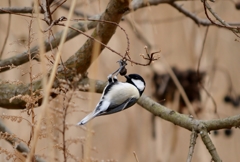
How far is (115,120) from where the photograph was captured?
2410mm

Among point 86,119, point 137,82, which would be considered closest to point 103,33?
point 137,82

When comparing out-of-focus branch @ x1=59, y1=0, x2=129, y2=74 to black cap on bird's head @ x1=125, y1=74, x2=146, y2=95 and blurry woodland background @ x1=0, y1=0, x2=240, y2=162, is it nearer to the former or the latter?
black cap on bird's head @ x1=125, y1=74, x2=146, y2=95

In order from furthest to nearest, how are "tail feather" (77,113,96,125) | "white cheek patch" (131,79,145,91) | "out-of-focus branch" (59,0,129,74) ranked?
"out-of-focus branch" (59,0,129,74)
"white cheek patch" (131,79,145,91)
"tail feather" (77,113,96,125)

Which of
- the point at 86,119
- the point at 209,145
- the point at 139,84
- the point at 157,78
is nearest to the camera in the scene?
the point at 86,119

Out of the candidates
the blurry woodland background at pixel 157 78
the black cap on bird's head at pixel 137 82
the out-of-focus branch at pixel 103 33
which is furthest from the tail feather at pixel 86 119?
the blurry woodland background at pixel 157 78

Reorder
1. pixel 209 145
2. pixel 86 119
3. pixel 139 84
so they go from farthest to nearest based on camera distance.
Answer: pixel 209 145
pixel 139 84
pixel 86 119

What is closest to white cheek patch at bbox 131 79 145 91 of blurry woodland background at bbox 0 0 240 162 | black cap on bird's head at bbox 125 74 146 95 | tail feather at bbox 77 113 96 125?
black cap on bird's head at bbox 125 74 146 95

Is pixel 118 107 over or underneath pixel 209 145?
over

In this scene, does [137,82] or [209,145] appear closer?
[137,82]

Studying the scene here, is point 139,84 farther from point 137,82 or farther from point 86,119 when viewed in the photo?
point 86,119

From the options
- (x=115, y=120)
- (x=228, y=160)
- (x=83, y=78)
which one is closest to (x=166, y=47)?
(x=115, y=120)

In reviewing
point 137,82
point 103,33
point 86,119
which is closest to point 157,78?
point 103,33

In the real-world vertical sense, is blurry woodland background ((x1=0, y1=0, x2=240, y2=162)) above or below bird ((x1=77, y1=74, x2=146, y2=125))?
below

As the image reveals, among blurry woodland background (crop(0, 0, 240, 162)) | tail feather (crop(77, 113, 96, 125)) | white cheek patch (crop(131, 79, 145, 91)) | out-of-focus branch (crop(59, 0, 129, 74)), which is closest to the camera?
tail feather (crop(77, 113, 96, 125))
